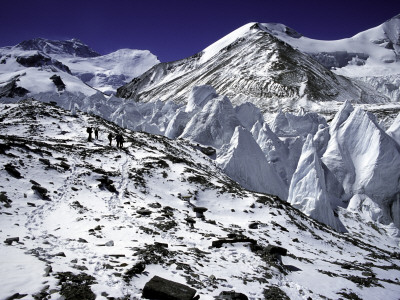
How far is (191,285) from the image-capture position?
313 inches

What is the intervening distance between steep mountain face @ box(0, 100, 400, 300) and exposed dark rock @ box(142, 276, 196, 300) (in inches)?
11.7

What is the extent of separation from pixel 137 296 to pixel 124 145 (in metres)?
23.0

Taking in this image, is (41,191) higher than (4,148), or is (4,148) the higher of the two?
(4,148)

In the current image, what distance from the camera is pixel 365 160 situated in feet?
112

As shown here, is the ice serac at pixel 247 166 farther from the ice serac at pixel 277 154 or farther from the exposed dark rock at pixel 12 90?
the exposed dark rock at pixel 12 90

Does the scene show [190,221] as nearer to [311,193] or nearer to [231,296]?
[231,296]

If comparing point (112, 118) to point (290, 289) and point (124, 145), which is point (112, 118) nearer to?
point (124, 145)

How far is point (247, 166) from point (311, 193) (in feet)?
24.0

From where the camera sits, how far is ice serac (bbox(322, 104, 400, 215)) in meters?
32.5

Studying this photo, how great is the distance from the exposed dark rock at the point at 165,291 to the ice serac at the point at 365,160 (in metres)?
31.9

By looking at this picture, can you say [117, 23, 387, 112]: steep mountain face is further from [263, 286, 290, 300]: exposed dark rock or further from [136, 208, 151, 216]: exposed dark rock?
[263, 286, 290, 300]: exposed dark rock

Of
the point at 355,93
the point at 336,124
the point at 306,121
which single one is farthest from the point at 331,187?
the point at 355,93

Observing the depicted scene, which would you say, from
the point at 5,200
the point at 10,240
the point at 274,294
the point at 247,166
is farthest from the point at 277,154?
the point at 10,240

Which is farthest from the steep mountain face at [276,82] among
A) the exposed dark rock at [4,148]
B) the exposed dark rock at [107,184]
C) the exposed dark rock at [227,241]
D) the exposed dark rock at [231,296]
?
the exposed dark rock at [231,296]
